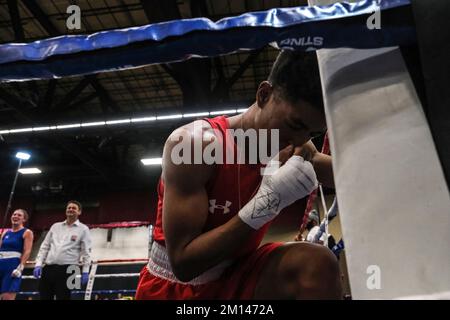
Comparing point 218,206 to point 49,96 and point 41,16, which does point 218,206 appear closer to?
point 41,16

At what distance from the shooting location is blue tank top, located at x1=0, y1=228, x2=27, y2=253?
4391mm

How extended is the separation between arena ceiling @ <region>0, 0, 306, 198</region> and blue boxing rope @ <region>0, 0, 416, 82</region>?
10.7 ft

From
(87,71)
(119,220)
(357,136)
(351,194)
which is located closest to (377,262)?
(351,194)

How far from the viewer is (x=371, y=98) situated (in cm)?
79

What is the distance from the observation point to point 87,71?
93 centimetres

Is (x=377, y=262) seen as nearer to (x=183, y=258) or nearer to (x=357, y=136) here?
(x=357, y=136)

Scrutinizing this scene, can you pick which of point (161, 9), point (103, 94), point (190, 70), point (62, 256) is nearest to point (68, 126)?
point (103, 94)

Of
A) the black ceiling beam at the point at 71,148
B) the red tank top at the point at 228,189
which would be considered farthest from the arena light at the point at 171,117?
the red tank top at the point at 228,189

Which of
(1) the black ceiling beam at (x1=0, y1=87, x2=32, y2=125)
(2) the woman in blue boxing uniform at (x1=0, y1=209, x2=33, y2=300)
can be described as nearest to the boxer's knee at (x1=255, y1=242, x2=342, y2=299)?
(2) the woman in blue boxing uniform at (x1=0, y1=209, x2=33, y2=300)

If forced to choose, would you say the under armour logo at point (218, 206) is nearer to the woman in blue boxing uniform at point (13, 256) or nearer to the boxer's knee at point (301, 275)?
the boxer's knee at point (301, 275)

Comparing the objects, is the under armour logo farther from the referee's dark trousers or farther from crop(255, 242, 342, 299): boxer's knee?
the referee's dark trousers

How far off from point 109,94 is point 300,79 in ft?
21.4

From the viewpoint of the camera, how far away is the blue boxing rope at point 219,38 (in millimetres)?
782
